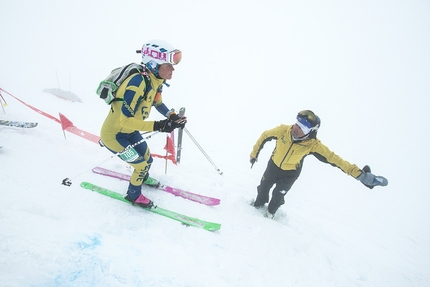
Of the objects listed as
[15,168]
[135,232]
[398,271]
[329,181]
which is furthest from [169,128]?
[329,181]

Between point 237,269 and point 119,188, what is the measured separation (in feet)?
9.88

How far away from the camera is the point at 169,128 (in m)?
3.45

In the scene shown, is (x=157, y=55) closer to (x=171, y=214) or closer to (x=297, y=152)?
(x=171, y=214)

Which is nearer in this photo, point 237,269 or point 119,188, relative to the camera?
point 237,269

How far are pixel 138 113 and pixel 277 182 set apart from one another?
11.3 ft

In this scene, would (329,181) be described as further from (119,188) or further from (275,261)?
(119,188)

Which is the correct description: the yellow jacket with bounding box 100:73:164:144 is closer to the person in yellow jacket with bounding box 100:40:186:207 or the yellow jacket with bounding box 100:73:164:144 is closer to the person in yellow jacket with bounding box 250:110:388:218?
the person in yellow jacket with bounding box 100:40:186:207

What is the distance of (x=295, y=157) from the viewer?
429 cm

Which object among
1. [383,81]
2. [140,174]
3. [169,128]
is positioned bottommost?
[140,174]

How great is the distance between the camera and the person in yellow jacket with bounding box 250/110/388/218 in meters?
3.85

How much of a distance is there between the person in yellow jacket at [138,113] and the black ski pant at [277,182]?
8.23ft

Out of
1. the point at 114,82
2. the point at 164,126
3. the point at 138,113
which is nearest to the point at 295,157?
the point at 164,126

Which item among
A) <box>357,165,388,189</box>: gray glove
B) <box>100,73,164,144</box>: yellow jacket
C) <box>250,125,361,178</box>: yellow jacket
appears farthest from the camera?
<box>250,125,361,178</box>: yellow jacket

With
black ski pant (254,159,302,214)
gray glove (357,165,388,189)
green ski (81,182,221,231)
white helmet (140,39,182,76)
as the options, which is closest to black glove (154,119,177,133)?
white helmet (140,39,182,76)
